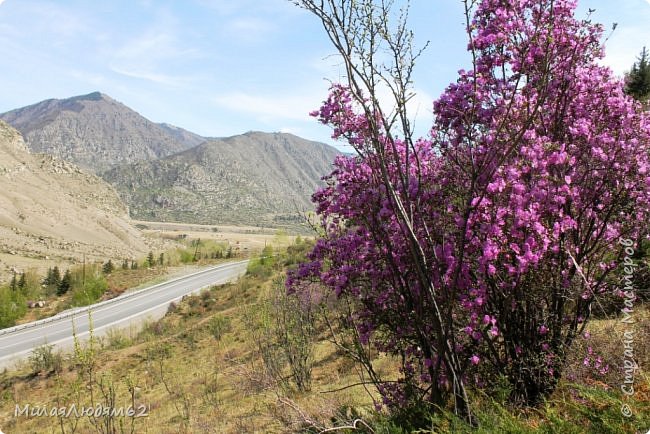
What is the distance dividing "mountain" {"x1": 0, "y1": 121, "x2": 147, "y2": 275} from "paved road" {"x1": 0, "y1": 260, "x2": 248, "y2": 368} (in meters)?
14.1

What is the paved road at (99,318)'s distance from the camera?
937 inches

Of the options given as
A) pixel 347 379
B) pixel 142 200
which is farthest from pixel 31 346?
pixel 142 200

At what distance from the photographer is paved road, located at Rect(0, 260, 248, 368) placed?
23797mm

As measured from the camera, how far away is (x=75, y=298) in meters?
34.1

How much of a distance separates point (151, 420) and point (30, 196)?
2625 inches

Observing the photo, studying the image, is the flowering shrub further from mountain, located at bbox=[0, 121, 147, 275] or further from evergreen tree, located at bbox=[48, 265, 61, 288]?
mountain, located at bbox=[0, 121, 147, 275]

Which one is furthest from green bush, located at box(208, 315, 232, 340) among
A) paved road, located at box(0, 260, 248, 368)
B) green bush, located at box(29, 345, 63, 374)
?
green bush, located at box(29, 345, 63, 374)

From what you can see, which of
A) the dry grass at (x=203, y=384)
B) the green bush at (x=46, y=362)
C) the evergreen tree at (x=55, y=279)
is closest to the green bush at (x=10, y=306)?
the evergreen tree at (x=55, y=279)

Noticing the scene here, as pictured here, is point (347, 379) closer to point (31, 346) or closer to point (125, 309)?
point (31, 346)

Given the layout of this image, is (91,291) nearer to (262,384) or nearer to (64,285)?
(64,285)

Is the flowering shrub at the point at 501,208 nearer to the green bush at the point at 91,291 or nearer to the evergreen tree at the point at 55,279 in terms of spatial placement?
the green bush at the point at 91,291

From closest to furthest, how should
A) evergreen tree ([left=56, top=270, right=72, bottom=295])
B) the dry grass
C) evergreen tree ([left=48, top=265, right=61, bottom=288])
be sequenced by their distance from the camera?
the dry grass, evergreen tree ([left=56, top=270, right=72, bottom=295]), evergreen tree ([left=48, top=265, right=61, bottom=288])

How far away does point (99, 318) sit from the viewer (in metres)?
29.3

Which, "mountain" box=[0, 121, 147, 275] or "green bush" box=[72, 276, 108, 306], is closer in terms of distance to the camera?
"green bush" box=[72, 276, 108, 306]
